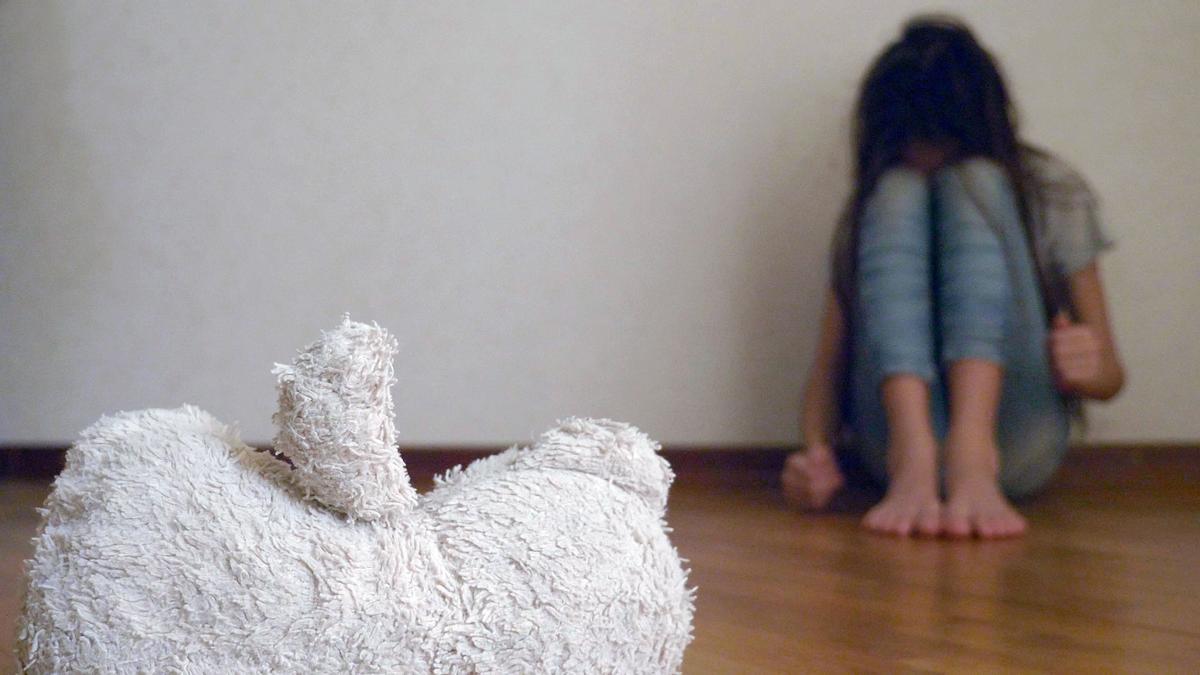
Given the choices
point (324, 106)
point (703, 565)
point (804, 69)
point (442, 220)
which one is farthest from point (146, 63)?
point (703, 565)

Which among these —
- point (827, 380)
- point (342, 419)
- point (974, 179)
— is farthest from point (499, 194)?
point (342, 419)

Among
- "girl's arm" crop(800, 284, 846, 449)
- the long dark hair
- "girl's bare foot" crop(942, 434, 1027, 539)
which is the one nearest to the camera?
"girl's bare foot" crop(942, 434, 1027, 539)

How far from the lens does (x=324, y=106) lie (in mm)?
1761

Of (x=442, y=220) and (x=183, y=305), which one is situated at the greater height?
(x=442, y=220)

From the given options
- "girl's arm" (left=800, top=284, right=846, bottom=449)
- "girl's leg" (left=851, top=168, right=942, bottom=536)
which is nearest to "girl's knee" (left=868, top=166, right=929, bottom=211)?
"girl's leg" (left=851, top=168, right=942, bottom=536)

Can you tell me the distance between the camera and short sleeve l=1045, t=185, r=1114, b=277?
1.61 metres

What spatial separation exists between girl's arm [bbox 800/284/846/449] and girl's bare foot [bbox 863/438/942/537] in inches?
10.7

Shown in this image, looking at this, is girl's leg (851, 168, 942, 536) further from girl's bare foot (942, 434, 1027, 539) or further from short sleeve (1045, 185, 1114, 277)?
short sleeve (1045, 185, 1114, 277)

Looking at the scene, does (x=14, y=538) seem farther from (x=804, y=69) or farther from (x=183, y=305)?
(x=804, y=69)

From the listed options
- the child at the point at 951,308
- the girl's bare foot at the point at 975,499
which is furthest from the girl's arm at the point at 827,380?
the girl's bare foot at the point at 975,499

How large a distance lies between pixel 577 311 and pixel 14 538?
879mm

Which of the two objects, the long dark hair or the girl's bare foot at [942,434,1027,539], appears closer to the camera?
the girl's bare foot at [942,434,1027,539]

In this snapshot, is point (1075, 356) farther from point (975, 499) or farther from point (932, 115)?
point (932, 115)

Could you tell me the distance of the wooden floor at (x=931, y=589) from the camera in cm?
76
